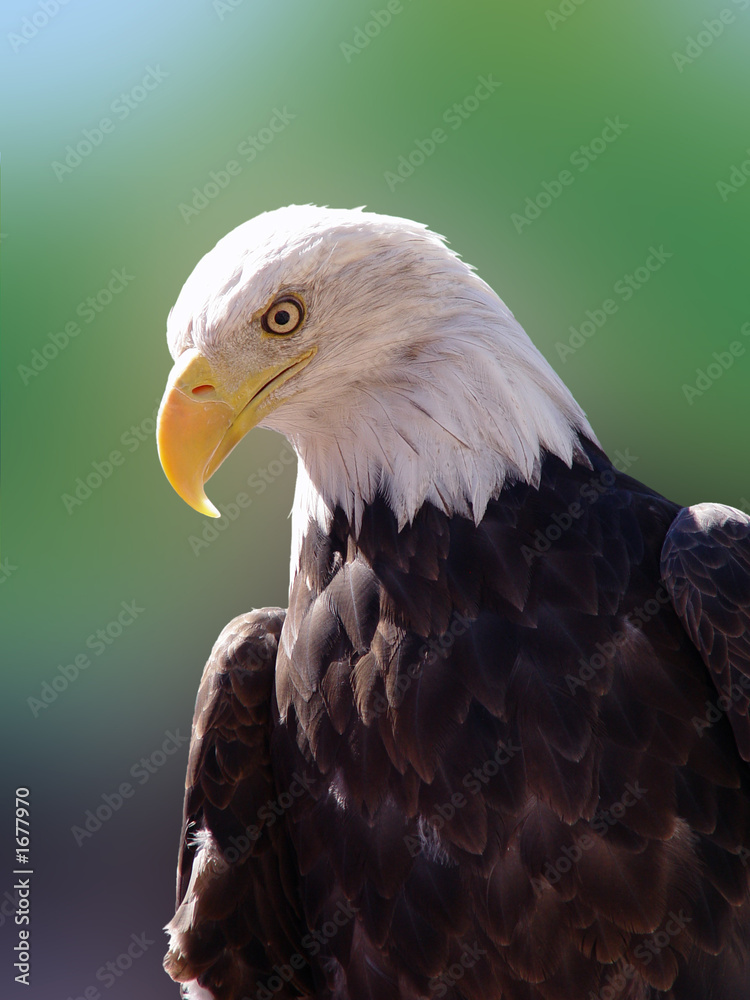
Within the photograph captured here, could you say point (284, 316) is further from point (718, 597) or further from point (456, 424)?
point (718, 597)

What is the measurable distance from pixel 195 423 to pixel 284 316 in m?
0.24

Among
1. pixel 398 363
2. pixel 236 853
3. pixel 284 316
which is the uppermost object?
pixel 284 316

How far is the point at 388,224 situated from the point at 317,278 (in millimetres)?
175

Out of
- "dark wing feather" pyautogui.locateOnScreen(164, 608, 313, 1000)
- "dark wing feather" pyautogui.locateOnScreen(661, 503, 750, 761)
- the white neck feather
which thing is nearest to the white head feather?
the white neck feather

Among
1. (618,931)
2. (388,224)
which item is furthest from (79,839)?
(388,224)

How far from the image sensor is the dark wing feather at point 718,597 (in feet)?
4.52

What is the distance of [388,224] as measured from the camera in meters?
1.53

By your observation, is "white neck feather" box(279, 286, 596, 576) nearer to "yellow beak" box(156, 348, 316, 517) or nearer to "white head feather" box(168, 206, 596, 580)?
"white head feather" box(168, 206, 596, 580)

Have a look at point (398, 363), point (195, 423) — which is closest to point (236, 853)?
point (195, 423)

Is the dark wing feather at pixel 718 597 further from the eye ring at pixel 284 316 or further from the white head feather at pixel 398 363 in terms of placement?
the eye ring at pixel 284 316

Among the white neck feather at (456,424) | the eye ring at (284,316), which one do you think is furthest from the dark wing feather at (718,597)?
the eye ring at (284,316)

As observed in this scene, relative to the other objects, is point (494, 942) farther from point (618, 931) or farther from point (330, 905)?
point (330, 905)

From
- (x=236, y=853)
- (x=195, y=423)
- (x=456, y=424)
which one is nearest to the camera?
(x=195, y=423)

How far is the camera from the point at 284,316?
1.46 m
